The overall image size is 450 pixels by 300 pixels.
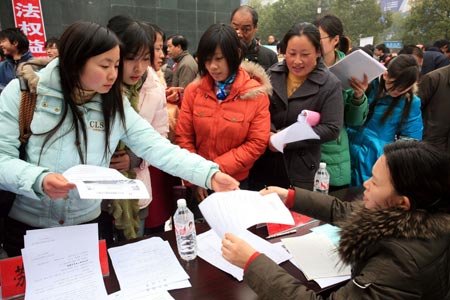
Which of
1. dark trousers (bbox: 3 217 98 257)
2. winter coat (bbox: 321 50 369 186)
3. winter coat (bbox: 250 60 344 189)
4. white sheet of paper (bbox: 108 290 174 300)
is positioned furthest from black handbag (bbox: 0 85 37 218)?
winter coat (bbox: 321 50 369 186)

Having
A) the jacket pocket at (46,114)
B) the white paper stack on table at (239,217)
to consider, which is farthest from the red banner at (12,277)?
the white paper stack on table at (239,217)

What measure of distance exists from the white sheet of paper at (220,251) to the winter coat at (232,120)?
55 centimetres

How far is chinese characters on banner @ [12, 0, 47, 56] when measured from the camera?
244 inches

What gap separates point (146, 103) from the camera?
1786 mm

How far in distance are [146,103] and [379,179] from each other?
1.19 metres

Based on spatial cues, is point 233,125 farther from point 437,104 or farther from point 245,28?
point 437,104

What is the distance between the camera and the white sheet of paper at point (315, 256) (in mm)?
1272

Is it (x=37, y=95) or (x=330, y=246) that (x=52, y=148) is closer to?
(x=37, y=95)

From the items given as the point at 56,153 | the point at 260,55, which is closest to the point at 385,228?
the point at 56,153

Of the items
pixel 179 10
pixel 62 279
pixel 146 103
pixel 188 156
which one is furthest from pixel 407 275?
pixel 179 10

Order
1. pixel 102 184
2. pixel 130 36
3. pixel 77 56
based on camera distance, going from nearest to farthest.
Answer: pixel 102 184 → pixel 77 56 → pixel 130 36

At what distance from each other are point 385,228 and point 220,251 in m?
0.66

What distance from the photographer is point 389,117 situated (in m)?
2.34

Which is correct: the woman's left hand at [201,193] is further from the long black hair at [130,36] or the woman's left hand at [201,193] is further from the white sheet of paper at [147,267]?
the long black hair at [130,36]
